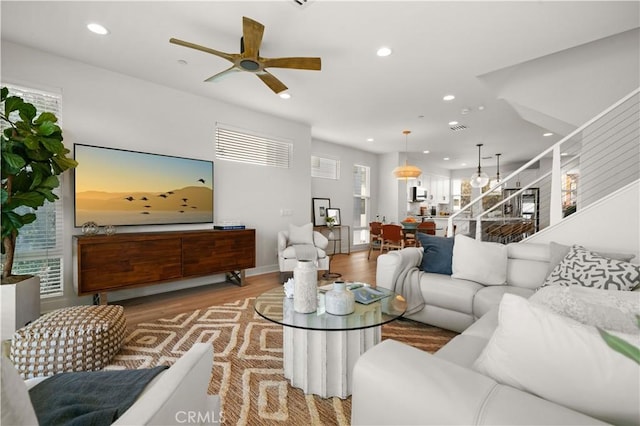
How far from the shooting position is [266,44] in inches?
112

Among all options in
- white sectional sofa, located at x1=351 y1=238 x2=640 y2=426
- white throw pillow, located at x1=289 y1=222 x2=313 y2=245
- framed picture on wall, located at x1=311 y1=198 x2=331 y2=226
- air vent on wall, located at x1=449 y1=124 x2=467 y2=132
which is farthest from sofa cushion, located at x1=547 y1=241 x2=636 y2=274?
framed picture on wall, located at x1=311 y1=198 x2=331 y2=226

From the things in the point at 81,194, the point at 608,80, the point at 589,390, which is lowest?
the point at 589,390

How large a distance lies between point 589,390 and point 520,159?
10.5 m

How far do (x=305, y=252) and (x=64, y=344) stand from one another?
9.58ft

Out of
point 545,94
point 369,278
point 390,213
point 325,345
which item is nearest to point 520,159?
point 390,213

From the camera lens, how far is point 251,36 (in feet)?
7.55

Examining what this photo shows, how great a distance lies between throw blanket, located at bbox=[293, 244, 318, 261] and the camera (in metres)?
4.38

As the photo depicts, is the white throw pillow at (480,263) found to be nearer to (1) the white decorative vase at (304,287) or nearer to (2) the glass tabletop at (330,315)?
(2) the glass tabletop at (330,315)

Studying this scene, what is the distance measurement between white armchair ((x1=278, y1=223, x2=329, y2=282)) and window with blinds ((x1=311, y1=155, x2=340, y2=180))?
2302 millimetres

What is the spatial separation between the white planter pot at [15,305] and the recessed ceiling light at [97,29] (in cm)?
231

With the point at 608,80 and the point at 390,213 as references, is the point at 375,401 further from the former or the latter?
the point at 390,213

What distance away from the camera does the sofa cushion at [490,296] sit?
2.28 meters

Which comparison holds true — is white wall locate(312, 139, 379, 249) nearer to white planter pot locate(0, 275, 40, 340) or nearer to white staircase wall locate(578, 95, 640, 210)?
white staircase wall locate(578, 95, 640, 210)

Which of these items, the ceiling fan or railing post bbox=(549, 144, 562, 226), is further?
railing post bbox=(549, 144, 562, 226)
